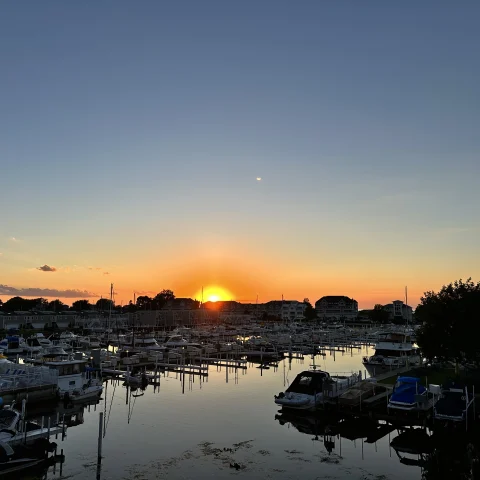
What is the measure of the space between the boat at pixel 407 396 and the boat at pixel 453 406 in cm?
185

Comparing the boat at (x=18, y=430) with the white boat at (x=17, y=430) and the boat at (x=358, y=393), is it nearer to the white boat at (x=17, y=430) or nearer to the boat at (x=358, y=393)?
the white boat at (x=17, y=430)

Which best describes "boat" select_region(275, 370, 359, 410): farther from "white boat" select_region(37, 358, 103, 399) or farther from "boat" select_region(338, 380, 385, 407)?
"white boat" select_region(37, 358, 103, 399)

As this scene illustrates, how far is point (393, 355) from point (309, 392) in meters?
29.6

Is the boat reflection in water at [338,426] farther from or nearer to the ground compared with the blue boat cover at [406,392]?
nearer to the ground

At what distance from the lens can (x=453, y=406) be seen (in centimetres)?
2936

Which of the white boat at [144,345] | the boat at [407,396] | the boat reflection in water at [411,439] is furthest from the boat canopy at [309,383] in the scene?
the white boat at [144,345]

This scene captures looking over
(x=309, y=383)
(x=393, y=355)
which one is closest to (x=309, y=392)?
(x=309, y=383)

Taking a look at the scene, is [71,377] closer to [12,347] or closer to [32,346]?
Result: [12,347]

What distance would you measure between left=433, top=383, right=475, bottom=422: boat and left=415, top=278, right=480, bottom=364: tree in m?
8.40

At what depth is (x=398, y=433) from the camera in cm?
3131

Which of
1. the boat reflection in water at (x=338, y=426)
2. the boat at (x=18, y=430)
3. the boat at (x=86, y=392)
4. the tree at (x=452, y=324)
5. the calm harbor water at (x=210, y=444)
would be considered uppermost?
the tree at (x=452, y=324)

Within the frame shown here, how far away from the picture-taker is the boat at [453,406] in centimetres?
2886

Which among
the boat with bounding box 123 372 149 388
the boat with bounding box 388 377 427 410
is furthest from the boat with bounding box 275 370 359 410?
the boat with bounding box 123 372 149 388

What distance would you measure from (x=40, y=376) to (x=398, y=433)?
1248 inches
